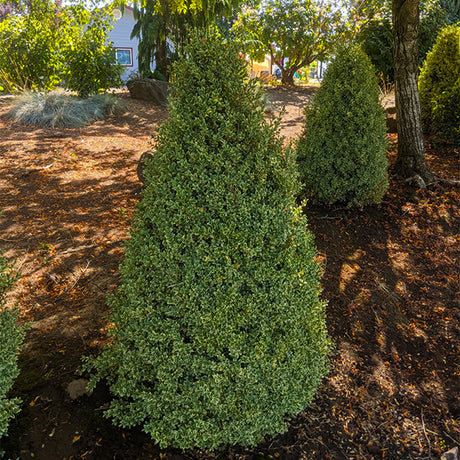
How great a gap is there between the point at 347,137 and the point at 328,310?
233cm

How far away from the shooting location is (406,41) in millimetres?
5605

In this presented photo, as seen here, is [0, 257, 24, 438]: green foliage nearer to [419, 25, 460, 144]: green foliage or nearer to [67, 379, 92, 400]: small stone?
[67, 379, 92, 400]: small stone

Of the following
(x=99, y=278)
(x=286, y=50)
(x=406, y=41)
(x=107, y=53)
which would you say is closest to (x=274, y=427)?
(x=99, y=278)

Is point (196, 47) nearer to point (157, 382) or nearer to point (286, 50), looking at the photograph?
point (157, 382)

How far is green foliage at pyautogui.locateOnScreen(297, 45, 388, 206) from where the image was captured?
5016mm

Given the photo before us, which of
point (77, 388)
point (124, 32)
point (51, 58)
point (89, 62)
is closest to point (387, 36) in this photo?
point (89, 62)

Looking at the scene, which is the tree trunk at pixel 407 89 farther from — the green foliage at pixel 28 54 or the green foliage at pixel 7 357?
the green foliage at pixel 28 54

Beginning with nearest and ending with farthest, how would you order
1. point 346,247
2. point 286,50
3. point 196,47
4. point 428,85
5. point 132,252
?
point 196,47 < point 132,252 < point 346,247 < point 428,85 < point 286,50

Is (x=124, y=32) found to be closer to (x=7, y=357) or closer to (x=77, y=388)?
(x=77, y=388)

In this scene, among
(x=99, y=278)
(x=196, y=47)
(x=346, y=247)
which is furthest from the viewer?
(x=346, y=247)

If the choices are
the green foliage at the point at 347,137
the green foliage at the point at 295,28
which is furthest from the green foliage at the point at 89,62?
the green foliage at the point at 347,137

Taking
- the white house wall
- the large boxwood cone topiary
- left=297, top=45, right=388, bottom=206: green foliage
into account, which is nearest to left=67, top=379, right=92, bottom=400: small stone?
the large boxwood cone topiary

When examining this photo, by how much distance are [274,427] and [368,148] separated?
373cm

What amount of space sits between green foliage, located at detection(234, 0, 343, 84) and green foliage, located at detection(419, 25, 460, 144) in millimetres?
8103
